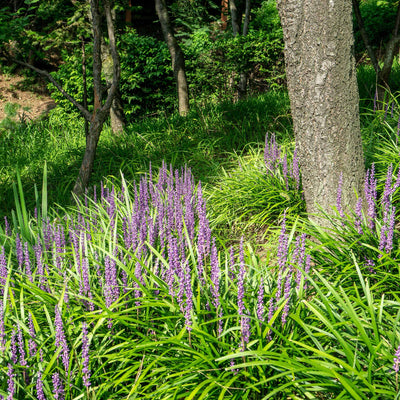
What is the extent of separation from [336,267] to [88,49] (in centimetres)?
808

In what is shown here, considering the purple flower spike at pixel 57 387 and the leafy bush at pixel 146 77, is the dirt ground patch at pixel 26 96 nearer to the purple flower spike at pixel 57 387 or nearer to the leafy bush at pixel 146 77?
the leafy bush at pixel 146 77

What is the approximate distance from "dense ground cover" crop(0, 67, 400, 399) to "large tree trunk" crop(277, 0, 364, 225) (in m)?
0.26

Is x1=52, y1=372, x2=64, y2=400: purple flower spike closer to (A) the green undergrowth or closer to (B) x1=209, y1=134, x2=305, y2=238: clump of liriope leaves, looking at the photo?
(B) x1=209, y1=134, x2=305, y2=238: clump of liriope leaves

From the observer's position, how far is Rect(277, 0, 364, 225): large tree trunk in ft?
10.4

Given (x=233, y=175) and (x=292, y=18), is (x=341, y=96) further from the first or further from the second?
(x=233, y=175)

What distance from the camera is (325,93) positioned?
322cm

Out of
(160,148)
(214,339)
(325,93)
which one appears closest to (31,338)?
(214,339)

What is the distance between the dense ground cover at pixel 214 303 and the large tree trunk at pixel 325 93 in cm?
26

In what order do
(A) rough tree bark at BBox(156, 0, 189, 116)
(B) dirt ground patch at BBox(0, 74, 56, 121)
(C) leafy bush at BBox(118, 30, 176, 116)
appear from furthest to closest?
(B) dirt ground patch at BBox(0, 74, 56, 121) → (C) leafy bush at BBox(118, 30, 176, 116) → (A) rough tree bark at BBox(156, 0, 189, 116)

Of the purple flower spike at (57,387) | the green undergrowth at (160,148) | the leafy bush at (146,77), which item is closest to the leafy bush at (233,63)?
the leafy bush at (146,77)

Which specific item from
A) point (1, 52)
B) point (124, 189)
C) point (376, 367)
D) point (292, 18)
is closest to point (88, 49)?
point (1, 52)

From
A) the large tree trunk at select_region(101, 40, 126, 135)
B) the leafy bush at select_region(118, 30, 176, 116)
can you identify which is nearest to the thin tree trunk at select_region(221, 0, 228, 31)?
the leafy bush at select_region(118, 30, 176, 116)

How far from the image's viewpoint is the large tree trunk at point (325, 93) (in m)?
3.16

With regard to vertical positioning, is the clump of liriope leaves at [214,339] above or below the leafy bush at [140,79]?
A: below
